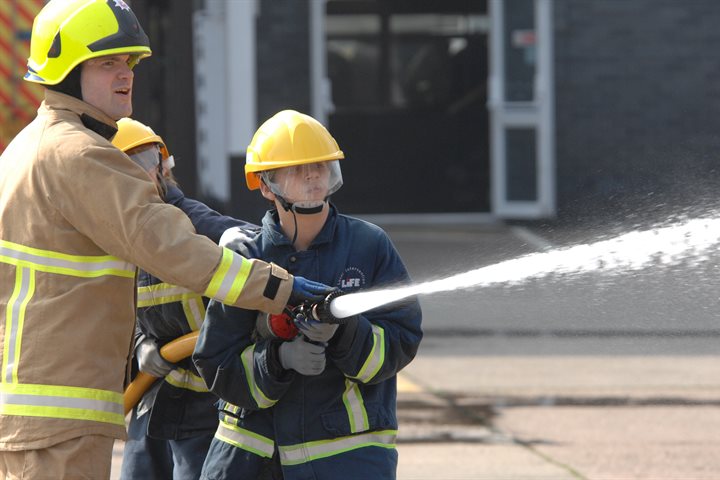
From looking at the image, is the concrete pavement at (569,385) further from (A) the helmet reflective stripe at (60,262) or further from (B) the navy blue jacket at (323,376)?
(A) the helmet reflective stripe at (60,262)

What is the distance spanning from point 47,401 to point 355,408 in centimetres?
81

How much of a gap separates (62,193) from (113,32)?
1.48 ft

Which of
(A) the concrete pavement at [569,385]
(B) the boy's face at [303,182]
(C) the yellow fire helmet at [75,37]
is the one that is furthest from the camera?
(A) the concrete pavement at [569,385]

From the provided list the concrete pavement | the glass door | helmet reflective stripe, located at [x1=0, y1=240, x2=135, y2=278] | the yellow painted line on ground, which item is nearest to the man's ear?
helmet reflective stripe, located at [x1=0, y1=240, x2=135, y2=278]

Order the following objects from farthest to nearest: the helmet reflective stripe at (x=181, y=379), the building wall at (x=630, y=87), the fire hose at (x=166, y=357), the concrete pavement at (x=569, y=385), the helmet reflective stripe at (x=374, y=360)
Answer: the building wall at (x=630, y=87), the concrete pavement at (x=569, y=385), the helmet reflective stripe at (x=181, y=379), the fire hose at (x=166, y=357), the helmet reflective stripe at (x=374, y=360)

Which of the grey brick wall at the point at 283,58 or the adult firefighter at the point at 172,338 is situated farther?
the grey brick wall at the point at 283,58

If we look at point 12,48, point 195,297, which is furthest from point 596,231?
point 12,48

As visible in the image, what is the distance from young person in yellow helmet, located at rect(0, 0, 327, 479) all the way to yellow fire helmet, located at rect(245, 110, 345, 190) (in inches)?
15.0

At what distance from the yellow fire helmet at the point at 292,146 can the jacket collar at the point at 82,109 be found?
17.0 inches

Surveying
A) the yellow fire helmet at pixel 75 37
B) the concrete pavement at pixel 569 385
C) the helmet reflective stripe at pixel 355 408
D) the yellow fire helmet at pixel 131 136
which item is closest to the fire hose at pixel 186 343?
the helmet reflective stripe at pixel 355 408

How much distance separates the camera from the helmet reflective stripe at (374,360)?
3533 mm

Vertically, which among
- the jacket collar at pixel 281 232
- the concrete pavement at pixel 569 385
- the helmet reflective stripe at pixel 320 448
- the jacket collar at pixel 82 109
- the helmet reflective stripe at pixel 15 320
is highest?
the jacket collar at pixel 82 109

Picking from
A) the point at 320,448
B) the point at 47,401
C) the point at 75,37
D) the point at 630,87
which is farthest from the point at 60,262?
the point at 630,87

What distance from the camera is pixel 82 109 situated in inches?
Result: 136
